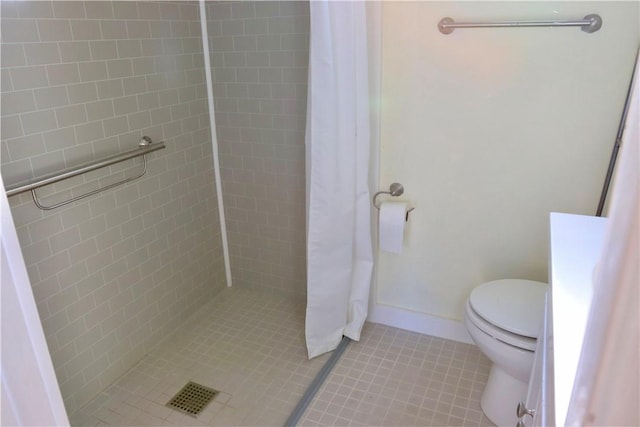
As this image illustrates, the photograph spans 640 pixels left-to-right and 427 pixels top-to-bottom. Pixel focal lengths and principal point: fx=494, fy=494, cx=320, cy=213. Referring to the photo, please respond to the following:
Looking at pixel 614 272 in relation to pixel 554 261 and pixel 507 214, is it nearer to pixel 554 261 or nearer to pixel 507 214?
pixel 554 261

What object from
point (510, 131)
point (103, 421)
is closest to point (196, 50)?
point (510, 131)

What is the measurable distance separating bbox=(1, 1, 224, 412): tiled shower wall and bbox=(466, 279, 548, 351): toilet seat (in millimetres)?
1437

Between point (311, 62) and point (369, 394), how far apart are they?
138 centimetres

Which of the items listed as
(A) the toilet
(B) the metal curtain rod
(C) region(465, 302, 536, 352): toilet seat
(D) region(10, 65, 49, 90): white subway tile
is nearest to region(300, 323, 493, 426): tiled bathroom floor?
(A) the toilet

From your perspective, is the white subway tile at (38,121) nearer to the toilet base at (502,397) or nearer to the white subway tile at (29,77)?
the white subway tile at (29,77)

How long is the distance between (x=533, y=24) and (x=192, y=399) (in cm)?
198

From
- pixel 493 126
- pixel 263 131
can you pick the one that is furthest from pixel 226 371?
pixel 493 126

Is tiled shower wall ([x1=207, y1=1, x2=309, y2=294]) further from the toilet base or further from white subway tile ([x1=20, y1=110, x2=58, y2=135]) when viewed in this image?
the toilet base

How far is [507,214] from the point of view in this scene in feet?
6.93

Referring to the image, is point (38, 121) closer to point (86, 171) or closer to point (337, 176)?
point (86, 171)

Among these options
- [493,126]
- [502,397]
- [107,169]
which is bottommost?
[502,397]

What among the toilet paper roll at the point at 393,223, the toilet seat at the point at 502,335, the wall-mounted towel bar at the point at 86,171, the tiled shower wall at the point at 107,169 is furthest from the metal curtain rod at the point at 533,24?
the wall-mounted towel bar at the point at 86,171

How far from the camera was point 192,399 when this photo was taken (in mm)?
2070

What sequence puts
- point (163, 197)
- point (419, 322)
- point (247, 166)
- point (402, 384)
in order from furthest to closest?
point (247, 166)
point (419, 322)
point (163, 197)
point (402, 384)
